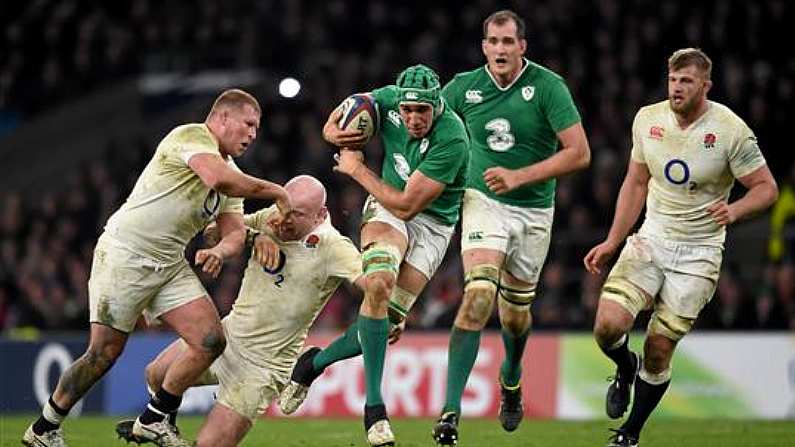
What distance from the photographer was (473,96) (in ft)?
41.7

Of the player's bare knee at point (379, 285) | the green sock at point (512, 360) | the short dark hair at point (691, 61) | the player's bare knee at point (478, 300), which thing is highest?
the short dark hair at point (691, 61)

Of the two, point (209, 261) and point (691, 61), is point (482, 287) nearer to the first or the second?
point (209, 261)

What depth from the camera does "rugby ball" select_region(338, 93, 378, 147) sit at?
1198 cm

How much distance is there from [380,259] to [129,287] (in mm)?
1743

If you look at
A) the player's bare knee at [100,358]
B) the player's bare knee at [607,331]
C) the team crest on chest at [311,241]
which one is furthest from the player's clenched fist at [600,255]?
the player's bare knee at [100,358]

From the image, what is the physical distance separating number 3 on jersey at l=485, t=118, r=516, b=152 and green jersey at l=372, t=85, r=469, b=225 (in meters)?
0.42

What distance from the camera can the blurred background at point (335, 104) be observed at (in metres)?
21.6

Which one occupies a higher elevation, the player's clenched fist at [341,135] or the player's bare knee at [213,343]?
the player's clenched fist at [341,135]

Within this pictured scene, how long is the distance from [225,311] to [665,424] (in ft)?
25.6

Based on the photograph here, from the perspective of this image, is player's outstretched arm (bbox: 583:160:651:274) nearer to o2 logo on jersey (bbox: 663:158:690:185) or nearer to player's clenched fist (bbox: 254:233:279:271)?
o2 logo on jersey (bbox: 663:158:690:185)

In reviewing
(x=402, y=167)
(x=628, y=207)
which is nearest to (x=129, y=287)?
(x=402, y=167)

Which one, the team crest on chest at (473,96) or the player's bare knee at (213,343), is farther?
the team crest on chest at (473,96)

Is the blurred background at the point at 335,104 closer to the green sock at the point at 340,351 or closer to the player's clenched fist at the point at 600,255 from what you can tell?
the green sock at the point at 340,351

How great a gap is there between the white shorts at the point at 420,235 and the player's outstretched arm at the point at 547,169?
1.86ft
